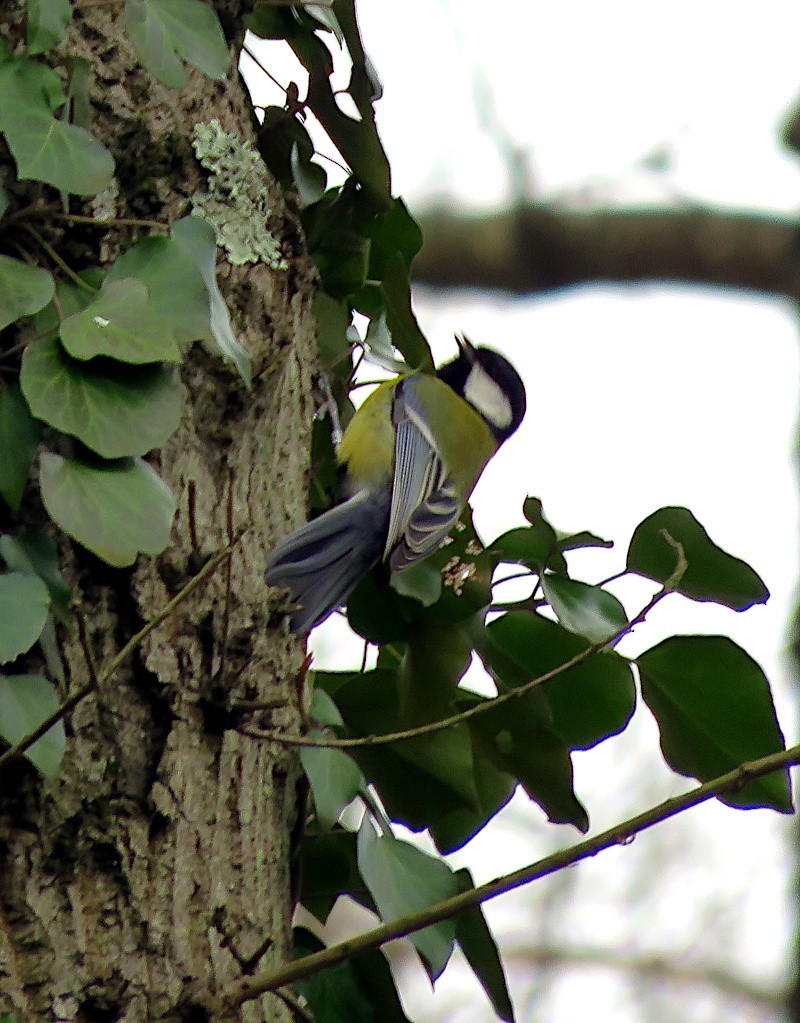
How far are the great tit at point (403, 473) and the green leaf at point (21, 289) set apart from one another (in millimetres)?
342

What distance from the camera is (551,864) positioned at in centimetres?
86

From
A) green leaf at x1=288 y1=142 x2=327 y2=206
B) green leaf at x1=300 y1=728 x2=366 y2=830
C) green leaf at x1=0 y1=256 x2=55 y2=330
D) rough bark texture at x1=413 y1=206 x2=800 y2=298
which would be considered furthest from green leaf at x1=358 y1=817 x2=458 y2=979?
rough bark texture at x1=413 y1=206 x2=800 y2=298

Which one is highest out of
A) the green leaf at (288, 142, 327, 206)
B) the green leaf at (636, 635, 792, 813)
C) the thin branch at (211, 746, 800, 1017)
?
the green leaf at (288, 142, 327, 206)

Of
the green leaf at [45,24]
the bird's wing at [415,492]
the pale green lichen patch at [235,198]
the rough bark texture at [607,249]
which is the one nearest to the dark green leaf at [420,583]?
the bird's wing at [415,492]

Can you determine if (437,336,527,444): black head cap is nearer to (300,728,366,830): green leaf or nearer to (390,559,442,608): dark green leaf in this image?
(390,559,442,608): dark green leaf

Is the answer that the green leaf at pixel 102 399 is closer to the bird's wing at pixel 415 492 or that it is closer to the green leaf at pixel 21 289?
the green leaf at pixel 21 289

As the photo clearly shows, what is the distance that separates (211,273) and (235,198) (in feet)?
0.67

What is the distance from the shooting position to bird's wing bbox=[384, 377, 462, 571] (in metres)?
1.45

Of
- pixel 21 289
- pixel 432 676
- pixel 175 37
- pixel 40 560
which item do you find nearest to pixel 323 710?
pixel 432 676

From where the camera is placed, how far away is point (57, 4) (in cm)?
108

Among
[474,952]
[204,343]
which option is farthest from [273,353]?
[474,952]

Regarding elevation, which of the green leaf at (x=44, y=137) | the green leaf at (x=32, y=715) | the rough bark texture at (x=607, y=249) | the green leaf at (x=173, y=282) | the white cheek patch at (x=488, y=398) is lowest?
the green leaf at (x=32, y=715)

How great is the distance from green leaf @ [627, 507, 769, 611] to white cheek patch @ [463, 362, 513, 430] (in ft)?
3.87

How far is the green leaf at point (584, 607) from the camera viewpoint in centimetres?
122
